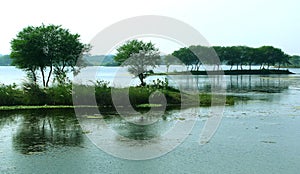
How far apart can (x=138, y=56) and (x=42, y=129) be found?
17.5 meters

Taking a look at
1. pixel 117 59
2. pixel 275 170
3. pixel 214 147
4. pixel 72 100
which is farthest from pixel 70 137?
pixel 117 59

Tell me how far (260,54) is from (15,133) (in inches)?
3155

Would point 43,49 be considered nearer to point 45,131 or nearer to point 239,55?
point 45,131

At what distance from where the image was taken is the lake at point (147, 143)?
8.79m

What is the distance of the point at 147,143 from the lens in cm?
1134

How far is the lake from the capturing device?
8789 millimetres

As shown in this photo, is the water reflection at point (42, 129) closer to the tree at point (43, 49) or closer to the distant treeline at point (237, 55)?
the tree at point (43, 49)

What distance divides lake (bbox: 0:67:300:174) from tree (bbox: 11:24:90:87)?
7774 mm

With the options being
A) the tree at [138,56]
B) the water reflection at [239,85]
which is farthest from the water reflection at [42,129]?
the water reflection at [239,85]

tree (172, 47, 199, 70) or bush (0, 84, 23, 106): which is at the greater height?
tree (172, 47, 199, 70)

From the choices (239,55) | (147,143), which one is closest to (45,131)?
(147,143)

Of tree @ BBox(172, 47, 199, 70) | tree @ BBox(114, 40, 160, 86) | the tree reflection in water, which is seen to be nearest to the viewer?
the tree reflection in water

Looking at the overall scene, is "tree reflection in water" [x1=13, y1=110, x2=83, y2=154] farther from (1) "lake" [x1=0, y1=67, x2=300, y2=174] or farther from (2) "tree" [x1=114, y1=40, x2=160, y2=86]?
(2) "tree" [x1=114, y1=40, x2=160, y2=86]

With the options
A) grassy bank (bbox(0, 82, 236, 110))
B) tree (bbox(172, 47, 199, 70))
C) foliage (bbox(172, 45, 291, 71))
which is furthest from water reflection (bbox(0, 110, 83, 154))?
foliage (bbox(172, 45, 291, 71))
